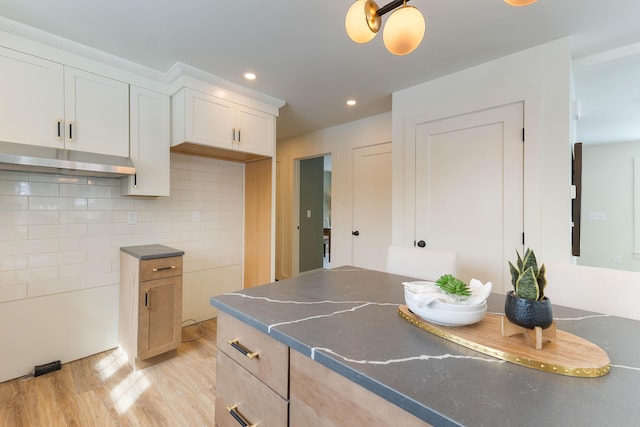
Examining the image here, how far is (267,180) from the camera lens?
306 cm

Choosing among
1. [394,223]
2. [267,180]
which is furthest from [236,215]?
[394,223]

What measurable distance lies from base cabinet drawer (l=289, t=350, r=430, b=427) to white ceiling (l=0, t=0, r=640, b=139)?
1824 mm

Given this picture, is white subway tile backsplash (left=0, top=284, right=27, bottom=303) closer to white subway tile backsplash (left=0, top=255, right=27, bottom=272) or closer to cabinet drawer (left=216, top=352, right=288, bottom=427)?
white subway tile backsplash (left=0, top=255, right=27, bottom=272)

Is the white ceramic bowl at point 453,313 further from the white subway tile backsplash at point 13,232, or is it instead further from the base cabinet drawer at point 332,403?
the white subway tile backsplash at point 13,232

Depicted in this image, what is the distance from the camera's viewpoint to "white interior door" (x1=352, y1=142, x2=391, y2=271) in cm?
336

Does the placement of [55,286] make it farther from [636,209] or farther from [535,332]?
[636,209]

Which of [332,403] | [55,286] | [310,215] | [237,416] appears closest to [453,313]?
[332,403]

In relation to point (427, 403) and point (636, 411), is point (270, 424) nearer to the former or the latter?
point (427, 403)

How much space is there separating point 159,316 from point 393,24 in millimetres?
2425

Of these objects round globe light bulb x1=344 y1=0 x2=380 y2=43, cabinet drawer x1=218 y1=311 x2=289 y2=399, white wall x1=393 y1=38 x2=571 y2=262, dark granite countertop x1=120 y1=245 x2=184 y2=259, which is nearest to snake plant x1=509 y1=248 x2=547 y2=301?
cabinet drawer x1=218 y1=311 x2=289 y2=399

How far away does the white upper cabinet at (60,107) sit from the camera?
1.78 meters

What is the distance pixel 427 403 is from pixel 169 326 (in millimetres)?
2272

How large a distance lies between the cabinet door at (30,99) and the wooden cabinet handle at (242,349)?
6.54 feet

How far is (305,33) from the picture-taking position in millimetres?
1863
